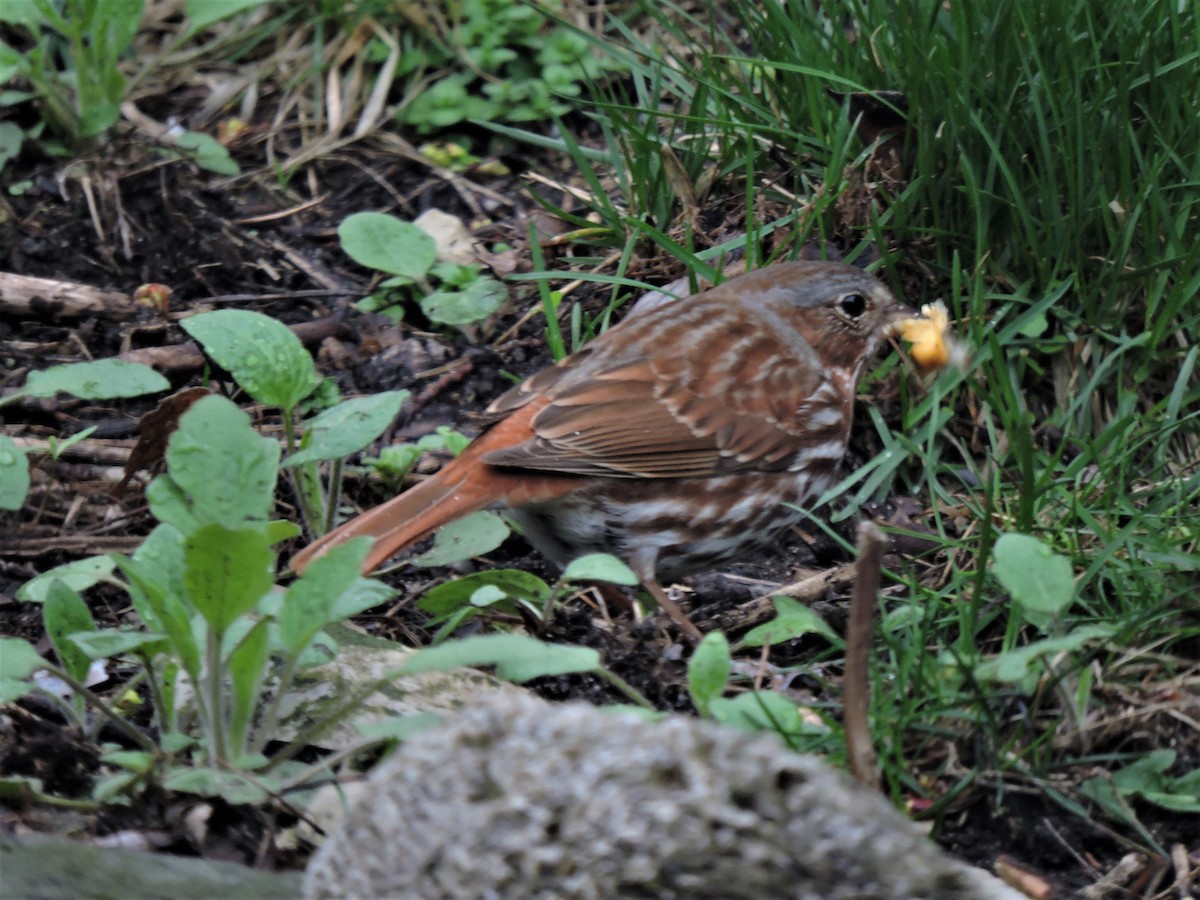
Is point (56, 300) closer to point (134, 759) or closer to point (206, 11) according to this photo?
point (206, 11)

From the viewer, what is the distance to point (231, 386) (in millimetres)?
4805

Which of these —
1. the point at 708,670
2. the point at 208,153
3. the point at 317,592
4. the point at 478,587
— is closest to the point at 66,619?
the point at 317,592

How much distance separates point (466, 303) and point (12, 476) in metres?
1.86

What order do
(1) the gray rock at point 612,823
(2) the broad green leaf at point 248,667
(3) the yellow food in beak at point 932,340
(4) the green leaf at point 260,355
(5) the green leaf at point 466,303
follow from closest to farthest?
(1) the gray rock at point 612,823, (2) the broad green leaf at point 248,667, (4) the green leaf at point 260,355, (3) the yellow food in beak at point 932,340, (5) the green leaf at point 466,303

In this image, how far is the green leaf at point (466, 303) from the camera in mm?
5129

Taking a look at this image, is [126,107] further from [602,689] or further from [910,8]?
[602,689]

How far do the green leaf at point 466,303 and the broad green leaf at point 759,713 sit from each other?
2.49 m

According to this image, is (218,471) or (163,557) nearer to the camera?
(218,471)

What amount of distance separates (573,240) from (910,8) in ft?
4.23

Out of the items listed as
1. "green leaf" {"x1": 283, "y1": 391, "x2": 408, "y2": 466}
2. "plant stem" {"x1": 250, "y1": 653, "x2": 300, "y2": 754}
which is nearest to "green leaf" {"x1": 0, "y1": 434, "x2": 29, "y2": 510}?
"green leaf" {"x1": 283, "y1": 391, "x2": 408, "y2": 466}

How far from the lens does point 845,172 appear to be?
465cm

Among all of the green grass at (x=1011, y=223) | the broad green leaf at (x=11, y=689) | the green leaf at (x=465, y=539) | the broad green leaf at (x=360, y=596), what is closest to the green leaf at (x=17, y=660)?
the broad green leaf at (x=11, y=689)

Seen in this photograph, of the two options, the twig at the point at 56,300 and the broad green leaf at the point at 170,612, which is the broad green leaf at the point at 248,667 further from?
the twig at the point at 56,300

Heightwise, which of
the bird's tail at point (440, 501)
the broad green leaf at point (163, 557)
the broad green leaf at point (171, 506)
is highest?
the broad green leaf at point (171, 506)
